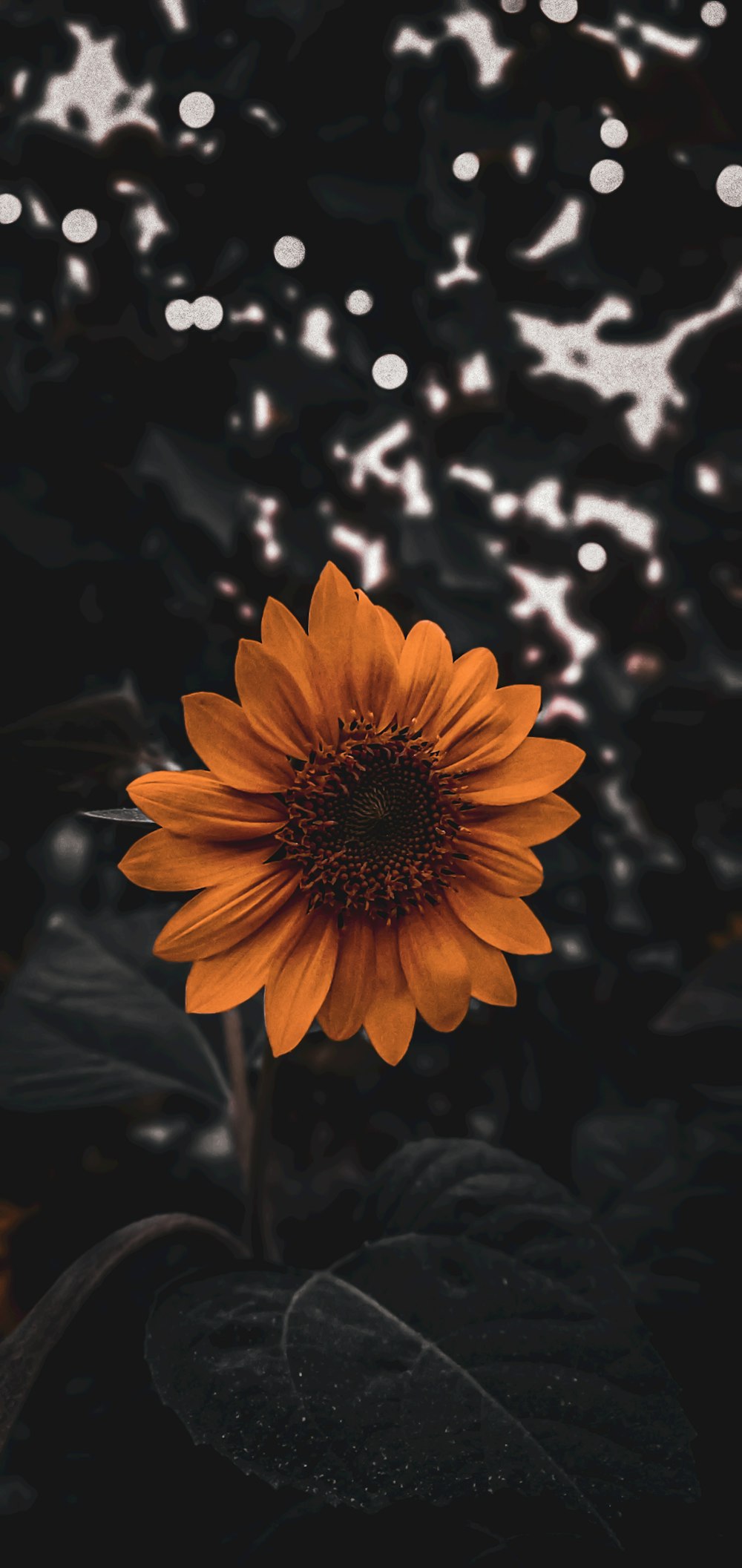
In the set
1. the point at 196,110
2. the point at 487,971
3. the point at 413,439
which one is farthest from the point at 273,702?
the point at 196,110

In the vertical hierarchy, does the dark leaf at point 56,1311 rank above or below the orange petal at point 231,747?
below

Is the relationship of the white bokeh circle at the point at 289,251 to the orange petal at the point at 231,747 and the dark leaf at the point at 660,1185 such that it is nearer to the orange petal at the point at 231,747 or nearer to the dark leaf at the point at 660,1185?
the orange petal at the point at 231,747

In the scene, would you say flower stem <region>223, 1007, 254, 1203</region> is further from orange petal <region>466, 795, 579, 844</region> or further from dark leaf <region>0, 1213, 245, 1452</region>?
orange petal <region>466, 795, 579, 844</region>

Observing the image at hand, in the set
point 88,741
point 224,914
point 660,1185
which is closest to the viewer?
point 224,914

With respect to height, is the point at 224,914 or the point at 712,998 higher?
the point at 224,914

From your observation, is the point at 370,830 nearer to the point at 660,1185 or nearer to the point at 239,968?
the point at 239,968

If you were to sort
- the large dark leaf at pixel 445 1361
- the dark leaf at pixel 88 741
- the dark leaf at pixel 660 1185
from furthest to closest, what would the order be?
the dark leaf at pixel 660 1185 → the dark leaf at pixel 88 741 → the large dark leaf at pixel 445 1361

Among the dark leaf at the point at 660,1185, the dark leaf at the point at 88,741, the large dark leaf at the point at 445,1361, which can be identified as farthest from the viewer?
the dark leaf at the point at 660,1185

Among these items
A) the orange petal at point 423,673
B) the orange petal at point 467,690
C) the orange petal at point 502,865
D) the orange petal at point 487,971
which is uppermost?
the orange petal at point 423,673

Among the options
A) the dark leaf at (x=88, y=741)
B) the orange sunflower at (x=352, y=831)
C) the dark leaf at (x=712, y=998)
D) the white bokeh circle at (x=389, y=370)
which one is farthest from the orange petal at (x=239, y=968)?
the white bokeh circle at (x=389, y=370)
